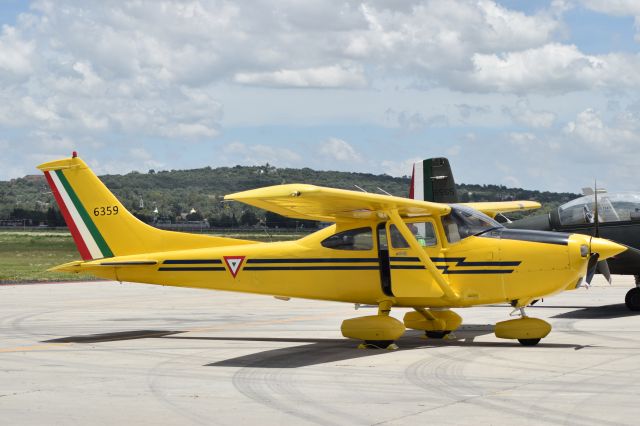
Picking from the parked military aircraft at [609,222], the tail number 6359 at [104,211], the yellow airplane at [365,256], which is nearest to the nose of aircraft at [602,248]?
the yellow airplane at [365,256]

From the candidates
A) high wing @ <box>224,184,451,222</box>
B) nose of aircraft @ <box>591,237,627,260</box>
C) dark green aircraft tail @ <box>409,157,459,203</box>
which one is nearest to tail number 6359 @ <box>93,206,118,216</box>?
high wing @ <box>224,184,451,222</box>

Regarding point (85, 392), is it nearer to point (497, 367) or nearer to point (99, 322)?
point (497, 367)

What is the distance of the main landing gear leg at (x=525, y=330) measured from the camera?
13914 millimetres

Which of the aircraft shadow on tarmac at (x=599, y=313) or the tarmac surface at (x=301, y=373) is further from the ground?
the tarmac surface at (x=301, y=373)

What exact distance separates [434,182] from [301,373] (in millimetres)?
13983

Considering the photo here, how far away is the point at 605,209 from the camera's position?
19.7 metres

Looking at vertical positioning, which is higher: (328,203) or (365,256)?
(328,203)

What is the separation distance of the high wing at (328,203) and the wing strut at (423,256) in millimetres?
171

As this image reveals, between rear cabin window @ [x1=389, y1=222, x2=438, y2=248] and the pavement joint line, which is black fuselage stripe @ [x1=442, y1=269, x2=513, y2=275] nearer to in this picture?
rear cabin window @ [x1=389, y1=222, x2=438, y2=248]

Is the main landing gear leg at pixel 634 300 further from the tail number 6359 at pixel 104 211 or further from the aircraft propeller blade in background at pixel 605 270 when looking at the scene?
the tail number 6359 at pixel 104 211

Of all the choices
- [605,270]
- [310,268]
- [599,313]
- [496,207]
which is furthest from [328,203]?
[599,313]

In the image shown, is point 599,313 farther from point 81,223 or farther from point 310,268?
point 81,223

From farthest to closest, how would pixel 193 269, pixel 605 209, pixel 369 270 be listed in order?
pixel 605 209 → pixel 193 269 → pixel 369 270

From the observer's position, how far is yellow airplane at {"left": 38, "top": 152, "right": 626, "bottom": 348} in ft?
44.8
